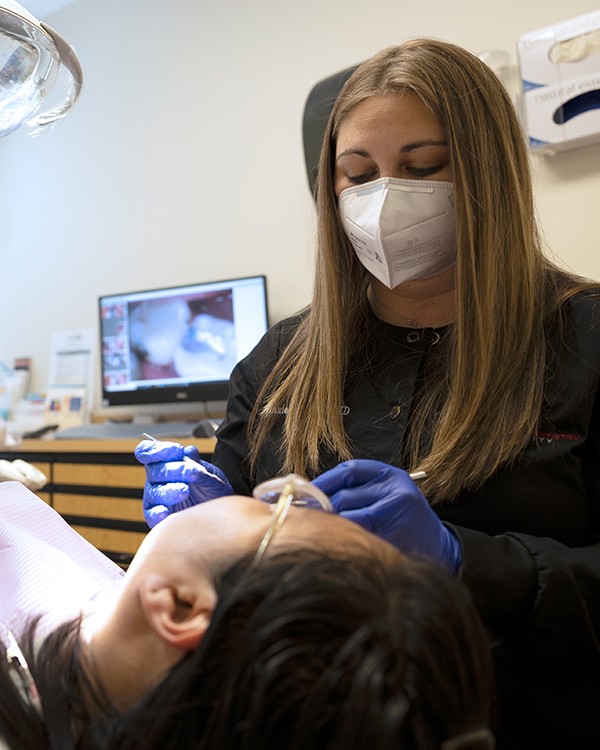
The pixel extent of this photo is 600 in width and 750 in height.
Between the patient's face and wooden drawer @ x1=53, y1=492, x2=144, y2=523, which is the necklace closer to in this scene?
the patient's face


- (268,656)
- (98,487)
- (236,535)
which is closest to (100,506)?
(98,487)

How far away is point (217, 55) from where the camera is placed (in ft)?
11.3

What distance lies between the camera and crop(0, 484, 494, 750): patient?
0.53 meters

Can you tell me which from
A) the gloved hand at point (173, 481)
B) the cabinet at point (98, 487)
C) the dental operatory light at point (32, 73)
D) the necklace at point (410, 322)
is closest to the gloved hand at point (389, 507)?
the gloved hand at point (173, 481)

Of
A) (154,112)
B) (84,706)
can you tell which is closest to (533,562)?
(84,706)

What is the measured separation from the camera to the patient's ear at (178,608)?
2.17 ft

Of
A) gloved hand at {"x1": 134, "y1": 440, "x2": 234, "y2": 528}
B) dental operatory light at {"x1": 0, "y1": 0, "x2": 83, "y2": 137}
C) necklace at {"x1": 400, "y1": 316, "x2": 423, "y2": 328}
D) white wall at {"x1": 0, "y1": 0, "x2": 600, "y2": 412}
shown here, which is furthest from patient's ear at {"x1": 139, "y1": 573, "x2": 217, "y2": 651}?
white wall at {"x1": 0, "y1": 0, "x2": 600, "y2": 412}

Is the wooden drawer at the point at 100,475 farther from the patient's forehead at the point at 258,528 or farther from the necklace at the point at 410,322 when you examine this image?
the patient's forehead at the point at 258,528

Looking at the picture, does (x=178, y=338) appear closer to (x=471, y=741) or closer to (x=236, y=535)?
(x=236, y=535)

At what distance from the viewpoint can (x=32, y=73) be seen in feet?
3.85

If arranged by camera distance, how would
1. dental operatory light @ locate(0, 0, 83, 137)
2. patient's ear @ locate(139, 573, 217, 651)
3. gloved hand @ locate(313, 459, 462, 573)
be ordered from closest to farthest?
patient's ear @ locate(139, 573, 217, 651), gloved hand @ locate(313, 459, 462, 573), dental operatory light @ locate(0, 0, 83, 137)

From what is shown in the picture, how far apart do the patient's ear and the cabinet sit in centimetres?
195

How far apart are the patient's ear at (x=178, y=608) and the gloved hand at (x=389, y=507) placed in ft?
0.63

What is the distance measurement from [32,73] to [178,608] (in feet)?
2.96
